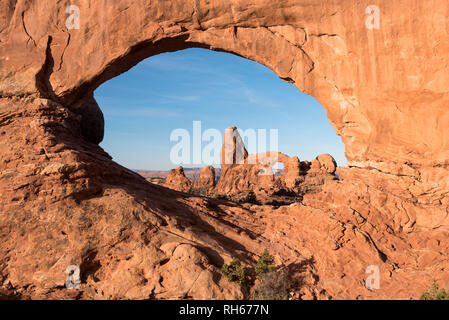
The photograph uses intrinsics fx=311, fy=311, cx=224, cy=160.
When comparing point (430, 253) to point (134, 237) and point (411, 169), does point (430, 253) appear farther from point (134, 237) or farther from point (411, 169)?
point (134, 237)

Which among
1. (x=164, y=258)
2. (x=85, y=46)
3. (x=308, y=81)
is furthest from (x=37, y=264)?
(x=308, y=81)

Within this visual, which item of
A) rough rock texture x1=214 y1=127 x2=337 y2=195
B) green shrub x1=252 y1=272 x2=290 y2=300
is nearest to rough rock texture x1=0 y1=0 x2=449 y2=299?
green shrub x1=252 y1=272 x2=290 y2=300

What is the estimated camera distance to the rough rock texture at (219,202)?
28.1 feet

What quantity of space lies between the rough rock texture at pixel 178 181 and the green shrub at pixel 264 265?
30296mm

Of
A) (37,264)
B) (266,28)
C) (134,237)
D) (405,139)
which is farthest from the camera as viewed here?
(266,28)

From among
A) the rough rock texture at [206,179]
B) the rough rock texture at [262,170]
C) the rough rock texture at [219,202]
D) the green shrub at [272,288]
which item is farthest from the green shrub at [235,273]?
the rough rock texture at [206,179]

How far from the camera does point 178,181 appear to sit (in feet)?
132

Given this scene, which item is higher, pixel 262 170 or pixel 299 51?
pixel 299 51

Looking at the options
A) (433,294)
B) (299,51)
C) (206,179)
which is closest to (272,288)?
(433,294)

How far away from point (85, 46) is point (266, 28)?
7187 millimetres

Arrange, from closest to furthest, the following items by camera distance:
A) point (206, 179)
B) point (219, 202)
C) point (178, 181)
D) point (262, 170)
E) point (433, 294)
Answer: point (433, 294), point (219, 202), point (178, 181), point (262, 170), point (206, 179)

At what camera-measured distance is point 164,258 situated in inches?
340

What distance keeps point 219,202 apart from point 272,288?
5629 millimetres

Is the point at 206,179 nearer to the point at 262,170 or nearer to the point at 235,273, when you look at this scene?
the point at 262,170
